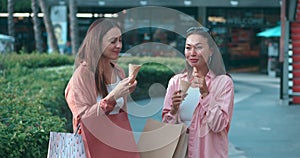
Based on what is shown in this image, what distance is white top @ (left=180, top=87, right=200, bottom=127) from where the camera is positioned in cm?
383

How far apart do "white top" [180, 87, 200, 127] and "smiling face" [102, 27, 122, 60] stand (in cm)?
52

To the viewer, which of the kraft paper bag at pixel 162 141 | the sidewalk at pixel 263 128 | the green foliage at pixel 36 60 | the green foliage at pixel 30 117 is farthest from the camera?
the green foliage at pixel 36 60

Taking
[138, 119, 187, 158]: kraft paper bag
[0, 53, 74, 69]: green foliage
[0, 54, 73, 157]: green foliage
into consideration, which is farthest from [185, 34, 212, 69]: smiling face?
[0, 53, 74, 69]: green foliage

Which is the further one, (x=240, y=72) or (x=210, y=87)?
(x=240, y=72)

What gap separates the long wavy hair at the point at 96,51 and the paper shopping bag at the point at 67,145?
1.12 feet

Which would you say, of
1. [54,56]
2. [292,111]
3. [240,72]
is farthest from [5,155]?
[240,72]

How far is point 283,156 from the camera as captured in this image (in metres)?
8.48

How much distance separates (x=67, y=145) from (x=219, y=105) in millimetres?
948

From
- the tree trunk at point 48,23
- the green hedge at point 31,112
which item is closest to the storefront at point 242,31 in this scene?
the tree trunk at point 48,23

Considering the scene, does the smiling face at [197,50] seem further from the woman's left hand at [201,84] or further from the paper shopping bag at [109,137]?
the paper shopping bag at [109,137]

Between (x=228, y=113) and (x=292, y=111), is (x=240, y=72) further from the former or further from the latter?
(x=228, y=113)

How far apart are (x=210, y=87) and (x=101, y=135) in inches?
28.8

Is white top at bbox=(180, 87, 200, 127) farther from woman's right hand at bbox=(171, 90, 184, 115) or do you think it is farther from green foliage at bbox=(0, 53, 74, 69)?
green foliage at bbox=(0, 53, 74, 69)

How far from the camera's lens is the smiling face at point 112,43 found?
3.80 m
